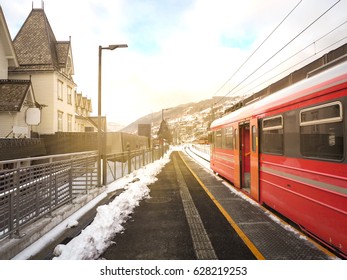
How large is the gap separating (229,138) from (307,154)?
621cm

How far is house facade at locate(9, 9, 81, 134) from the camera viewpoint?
23594mm

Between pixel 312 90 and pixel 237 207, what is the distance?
4.01 metres

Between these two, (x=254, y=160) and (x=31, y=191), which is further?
(x=254, y=160)

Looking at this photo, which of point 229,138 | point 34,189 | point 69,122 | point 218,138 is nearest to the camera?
point 34,189

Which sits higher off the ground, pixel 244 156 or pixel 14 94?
pixel 14 94

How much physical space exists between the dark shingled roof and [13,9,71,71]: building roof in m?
5.05

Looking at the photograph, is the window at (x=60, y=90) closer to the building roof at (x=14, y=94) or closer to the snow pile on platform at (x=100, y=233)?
the building roof at (x=14, y=94)

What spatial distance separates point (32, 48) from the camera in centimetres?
2525

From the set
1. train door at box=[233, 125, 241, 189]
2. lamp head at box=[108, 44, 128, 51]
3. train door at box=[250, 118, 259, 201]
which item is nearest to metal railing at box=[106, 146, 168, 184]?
lamp head at box=[108, 44, 128, 51]

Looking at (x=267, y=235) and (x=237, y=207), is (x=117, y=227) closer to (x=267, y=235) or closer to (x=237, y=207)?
(x=267, y=235)

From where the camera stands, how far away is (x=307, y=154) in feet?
15.8

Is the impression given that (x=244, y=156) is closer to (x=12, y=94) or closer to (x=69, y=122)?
(x=12, y=94)

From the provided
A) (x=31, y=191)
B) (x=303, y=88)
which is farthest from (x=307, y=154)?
(x=31, y=191)

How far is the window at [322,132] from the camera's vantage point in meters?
3.94
